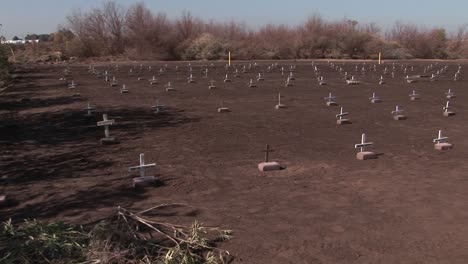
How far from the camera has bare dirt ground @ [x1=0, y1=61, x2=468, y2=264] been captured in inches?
204

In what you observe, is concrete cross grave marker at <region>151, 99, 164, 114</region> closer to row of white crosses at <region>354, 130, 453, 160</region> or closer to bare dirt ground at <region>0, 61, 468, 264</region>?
bare dirt ground at <region>0, 61, 468, 264</region>

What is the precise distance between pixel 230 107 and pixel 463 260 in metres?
11.4

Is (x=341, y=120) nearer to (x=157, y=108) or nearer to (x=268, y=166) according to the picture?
(x=268, y=166)

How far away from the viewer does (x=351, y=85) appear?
22906 mm

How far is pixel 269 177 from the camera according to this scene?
24.5ft

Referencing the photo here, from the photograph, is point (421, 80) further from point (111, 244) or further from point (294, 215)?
point (111, 244)

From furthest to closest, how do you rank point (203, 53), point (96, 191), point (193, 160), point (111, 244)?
point (203, 53)
point (193, 160)
point (96, 191)
point (111, 244)

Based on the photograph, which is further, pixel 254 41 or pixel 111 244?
pixel 254 41

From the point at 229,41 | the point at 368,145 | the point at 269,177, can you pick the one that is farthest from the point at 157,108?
the point at 229,41

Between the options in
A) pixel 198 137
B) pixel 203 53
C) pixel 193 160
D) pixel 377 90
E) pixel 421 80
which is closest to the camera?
pixel 193 160

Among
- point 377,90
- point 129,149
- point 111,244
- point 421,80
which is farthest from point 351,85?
point 111,244

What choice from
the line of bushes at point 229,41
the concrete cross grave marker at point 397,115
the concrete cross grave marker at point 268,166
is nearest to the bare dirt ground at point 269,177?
the concrete cross grave marker at point 268,166

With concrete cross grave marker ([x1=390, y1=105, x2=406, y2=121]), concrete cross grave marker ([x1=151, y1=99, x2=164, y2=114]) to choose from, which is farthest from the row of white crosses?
concrete cross grave marker ([x1=151, y1=99, x2=164, y2=114])

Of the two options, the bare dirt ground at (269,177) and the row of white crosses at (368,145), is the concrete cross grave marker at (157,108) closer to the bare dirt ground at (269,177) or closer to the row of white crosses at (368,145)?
the bare dirt ground at (269,177)
